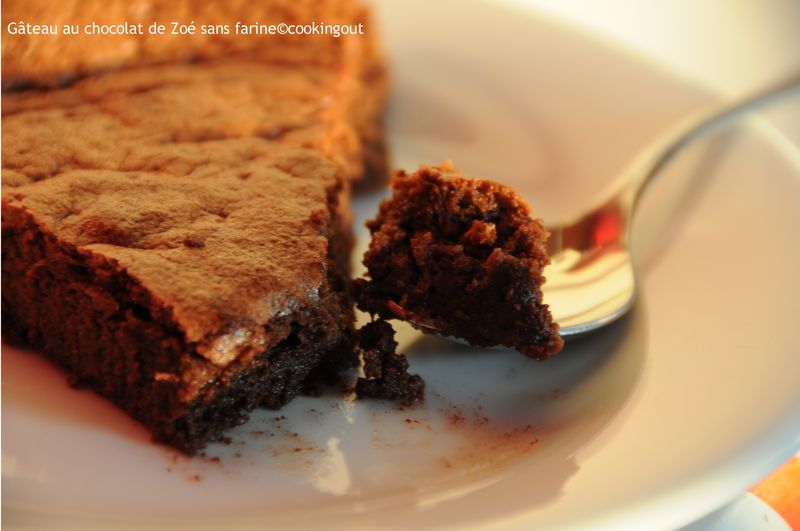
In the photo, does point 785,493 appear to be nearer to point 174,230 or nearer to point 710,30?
point 174,230

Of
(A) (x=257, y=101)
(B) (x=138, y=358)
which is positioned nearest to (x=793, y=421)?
(B) (x=138, y=358)

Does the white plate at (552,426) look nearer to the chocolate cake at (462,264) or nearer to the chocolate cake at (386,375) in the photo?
the chocolate cake at (386,375)

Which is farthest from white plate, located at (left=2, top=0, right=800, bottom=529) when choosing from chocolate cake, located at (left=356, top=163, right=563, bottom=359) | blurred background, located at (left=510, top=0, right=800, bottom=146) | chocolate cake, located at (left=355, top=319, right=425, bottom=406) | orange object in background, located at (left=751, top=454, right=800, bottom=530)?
blurred background, located at (left=510, top=0, right=800, bottom=146)

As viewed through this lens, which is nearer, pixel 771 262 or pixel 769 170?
pixel 771 262

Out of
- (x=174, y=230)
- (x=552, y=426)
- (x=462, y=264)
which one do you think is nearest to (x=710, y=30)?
(x=462, y=264)

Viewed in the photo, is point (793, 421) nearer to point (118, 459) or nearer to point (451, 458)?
point (451, 458)

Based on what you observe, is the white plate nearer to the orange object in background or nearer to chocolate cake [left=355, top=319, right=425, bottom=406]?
chocolate cake [left=355, top=319, right=425, bottom=406]

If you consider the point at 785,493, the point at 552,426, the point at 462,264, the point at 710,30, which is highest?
the point at 710,30
